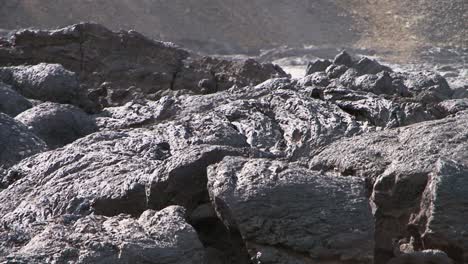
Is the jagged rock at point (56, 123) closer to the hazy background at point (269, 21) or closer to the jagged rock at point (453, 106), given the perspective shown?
the jagged rock at point (453, 106)

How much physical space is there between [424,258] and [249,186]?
46.5 inches

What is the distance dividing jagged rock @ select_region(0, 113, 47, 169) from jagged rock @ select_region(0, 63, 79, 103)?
298cm

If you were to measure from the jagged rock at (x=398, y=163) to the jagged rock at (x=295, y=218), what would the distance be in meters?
0.45

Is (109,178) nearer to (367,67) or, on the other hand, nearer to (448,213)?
(448,213)

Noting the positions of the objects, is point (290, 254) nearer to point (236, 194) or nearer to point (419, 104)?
point (236, 194)

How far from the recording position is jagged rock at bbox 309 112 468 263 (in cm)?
594

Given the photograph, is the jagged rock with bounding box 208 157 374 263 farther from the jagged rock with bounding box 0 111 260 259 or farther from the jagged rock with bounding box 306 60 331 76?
the jagged rock with bounding box 306 60 331 76

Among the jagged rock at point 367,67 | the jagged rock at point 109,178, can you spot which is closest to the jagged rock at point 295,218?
the jagged rock at point 109,178

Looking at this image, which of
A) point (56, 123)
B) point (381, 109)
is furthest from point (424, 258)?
point (56, 123)

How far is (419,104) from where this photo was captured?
991 centimetres

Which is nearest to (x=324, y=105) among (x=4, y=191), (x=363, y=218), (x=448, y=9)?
(x=4, y=191)

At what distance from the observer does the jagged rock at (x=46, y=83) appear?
12523mm

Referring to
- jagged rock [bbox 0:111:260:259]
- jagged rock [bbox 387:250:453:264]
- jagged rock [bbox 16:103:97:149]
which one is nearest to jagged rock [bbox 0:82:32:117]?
jagged rock [bbox 16:103:97:149]

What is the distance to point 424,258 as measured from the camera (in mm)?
5551
